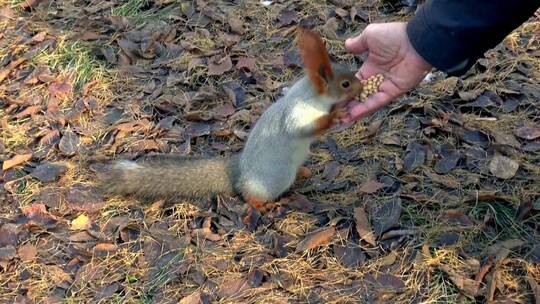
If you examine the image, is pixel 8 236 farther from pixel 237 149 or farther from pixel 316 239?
pixel 316 239

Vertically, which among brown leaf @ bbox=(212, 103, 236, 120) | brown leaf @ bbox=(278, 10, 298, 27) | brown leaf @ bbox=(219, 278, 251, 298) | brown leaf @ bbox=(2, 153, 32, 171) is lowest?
brown leaf @ bbox=(219, 278, 251, 298)

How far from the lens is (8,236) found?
290 cm

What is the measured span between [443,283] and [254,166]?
0.92 meters

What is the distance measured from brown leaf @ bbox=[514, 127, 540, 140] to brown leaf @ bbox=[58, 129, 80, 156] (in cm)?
216

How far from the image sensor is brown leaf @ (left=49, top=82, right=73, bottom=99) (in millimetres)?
3803

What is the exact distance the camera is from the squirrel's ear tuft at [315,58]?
2477mm

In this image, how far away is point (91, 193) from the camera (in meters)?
3.12

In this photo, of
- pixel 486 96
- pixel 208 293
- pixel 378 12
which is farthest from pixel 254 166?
pixel 378 12

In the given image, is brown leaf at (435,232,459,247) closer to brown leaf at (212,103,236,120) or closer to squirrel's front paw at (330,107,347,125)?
squirrel's front paw at (330,107,347,125)

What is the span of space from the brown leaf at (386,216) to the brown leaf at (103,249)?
3.58ft

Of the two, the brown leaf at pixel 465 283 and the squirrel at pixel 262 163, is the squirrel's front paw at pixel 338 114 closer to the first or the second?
the squirrel at pixel 262 163

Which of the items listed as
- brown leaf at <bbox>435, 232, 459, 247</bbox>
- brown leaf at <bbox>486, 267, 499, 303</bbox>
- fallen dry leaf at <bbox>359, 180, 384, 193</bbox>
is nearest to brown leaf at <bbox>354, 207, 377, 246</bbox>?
fallen dry leaf at <bbox>359, 180, 384, 193</bbox>

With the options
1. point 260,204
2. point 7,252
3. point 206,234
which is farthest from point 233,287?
point 7,252

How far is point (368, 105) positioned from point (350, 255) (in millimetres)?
606
